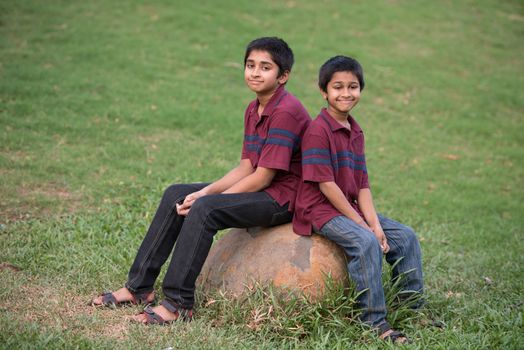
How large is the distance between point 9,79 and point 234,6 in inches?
237

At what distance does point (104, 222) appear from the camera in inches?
249

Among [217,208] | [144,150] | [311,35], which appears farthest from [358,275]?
[311,35]

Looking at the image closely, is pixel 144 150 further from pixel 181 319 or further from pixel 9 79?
pixel 181 319

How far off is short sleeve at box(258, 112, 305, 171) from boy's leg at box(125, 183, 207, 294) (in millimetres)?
724

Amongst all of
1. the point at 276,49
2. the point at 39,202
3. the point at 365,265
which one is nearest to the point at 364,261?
the point at 365,265

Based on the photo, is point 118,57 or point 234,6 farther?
point 234,6

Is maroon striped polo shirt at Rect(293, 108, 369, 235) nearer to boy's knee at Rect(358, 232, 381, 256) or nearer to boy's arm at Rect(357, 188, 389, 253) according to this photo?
boy's arm at Rect(357, 188, 389, 253)

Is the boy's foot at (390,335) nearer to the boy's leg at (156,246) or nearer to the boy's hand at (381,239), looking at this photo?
the boy's hand at (381,239)

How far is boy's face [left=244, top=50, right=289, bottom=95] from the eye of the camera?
450 cm

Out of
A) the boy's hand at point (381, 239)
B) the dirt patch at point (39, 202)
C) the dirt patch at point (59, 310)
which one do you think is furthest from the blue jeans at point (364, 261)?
the dirt patch at point (39, 202)

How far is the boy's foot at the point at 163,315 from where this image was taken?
4.21 m

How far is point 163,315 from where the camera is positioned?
13.9ft

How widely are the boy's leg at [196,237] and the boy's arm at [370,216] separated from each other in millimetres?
811

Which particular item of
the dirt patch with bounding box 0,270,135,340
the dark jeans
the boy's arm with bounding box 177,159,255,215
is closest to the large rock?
the dark jeans
